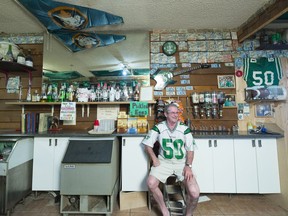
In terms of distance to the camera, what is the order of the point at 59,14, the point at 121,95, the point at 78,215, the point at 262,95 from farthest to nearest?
1. the point at 121,95
2. the point at 262,95
3. the point at 59,14
4. the point at 78,215

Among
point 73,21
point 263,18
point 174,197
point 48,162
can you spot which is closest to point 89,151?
point 48,162

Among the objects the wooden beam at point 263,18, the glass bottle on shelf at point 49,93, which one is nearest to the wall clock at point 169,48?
the wooden beam at point 263,18

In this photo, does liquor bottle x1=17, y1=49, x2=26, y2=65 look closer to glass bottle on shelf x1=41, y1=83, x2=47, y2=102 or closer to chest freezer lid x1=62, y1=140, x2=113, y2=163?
glass bottle on shelf x1=41, y1=83, x2=47, y2=102

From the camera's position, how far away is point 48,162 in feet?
6.70

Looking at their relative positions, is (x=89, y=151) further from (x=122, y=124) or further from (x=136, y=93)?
(x=136, y=93)

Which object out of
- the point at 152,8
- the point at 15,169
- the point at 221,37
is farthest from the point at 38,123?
the point at 221,37

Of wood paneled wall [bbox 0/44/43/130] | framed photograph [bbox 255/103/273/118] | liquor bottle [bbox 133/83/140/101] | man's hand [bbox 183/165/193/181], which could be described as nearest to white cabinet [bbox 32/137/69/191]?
wood paneled wall [bbox 0/44/43/130]

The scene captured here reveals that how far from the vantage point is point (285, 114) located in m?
2.13

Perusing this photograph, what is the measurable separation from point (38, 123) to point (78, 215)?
1415 mm

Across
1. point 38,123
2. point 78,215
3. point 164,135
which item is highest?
point 38,123

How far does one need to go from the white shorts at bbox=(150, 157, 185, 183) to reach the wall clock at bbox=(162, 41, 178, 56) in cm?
174

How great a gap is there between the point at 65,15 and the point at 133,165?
2207mm

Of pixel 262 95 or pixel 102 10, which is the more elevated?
pixel 102 10

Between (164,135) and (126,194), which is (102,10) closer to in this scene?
(164,135)
